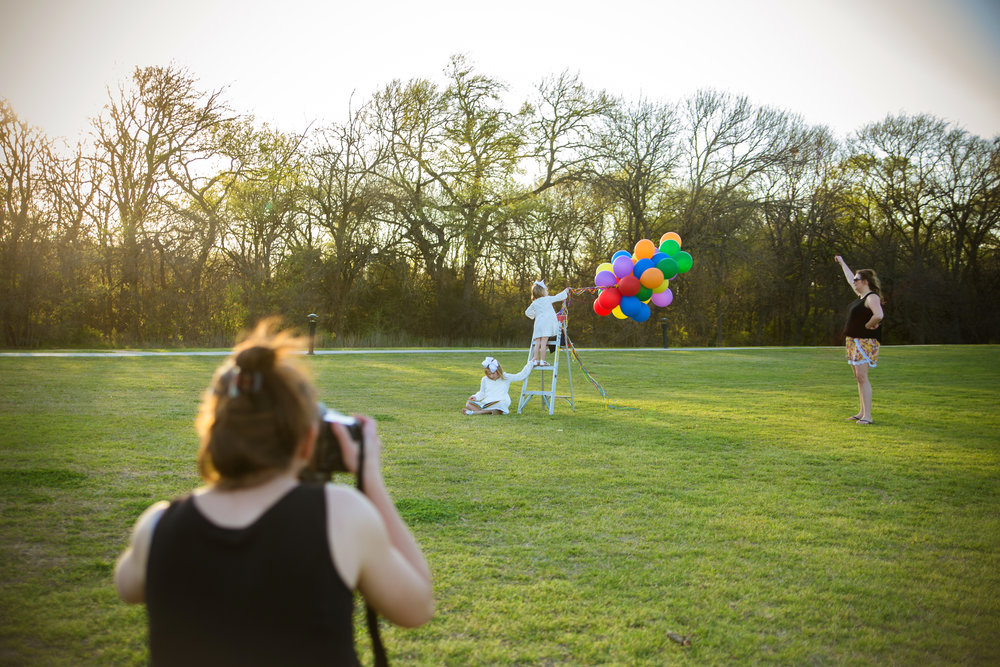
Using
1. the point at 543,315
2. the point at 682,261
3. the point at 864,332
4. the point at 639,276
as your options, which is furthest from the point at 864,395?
the point at 543,315

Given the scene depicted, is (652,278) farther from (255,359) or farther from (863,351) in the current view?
(255,359)

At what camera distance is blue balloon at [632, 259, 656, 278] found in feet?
30.0

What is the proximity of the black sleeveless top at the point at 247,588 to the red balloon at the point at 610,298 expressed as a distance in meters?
8.27

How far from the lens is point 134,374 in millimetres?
13383

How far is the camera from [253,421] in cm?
138

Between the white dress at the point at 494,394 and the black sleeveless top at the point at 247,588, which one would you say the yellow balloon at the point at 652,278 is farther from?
the black sleeveless top at the point at 247,588

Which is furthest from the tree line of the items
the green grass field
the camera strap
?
the camera strap

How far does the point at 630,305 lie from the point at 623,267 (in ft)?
1.79

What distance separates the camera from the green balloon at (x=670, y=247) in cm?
933

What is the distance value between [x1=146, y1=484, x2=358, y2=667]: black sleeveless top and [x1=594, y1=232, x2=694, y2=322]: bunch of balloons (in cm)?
792

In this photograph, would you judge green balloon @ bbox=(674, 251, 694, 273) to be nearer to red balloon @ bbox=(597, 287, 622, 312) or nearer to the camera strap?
red balloon @ bbox=(597, 287, 622, 312)

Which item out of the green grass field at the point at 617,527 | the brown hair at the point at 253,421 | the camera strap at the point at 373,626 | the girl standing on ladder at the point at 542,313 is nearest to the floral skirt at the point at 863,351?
the green grass field at the point at 617,527

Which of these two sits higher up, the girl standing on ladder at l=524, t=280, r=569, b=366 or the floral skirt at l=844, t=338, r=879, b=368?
the girl standing on ladder at l=524, t=280, r=569, b=366

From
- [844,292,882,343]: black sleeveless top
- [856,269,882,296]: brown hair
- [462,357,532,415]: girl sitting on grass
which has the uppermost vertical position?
[856,269,882,296]: brown hair
